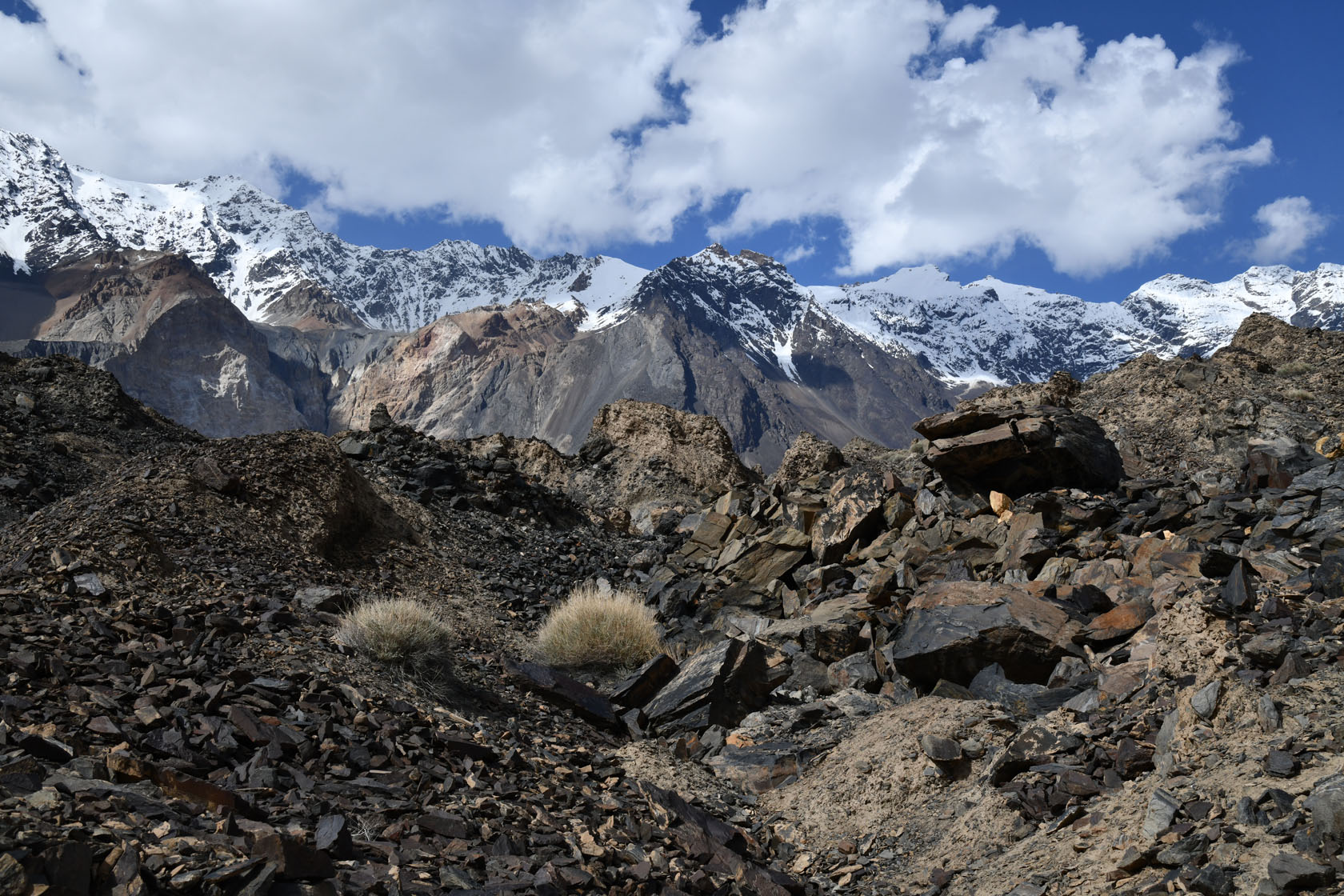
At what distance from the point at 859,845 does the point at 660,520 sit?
48.6 feet

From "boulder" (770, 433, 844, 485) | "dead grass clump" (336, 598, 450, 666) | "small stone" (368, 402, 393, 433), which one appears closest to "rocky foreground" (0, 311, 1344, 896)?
"dead grass clump" (336, 598, 450, 666)

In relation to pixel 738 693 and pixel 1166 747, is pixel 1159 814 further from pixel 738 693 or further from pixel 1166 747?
pixel 738 693

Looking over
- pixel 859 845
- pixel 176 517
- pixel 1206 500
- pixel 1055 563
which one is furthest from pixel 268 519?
pixel 1206 500

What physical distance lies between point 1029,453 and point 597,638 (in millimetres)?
7266

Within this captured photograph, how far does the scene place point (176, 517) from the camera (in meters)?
10.8

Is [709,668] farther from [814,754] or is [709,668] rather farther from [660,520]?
[660,520]

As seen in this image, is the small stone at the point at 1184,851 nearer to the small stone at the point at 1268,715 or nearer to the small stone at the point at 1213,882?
the small stone at the point at 1213,882

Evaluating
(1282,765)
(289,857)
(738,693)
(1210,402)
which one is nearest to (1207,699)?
(1282,765)

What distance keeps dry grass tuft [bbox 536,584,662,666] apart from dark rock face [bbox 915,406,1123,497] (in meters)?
5.87

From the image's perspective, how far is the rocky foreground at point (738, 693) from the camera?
4.50 m

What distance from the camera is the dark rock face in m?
12.8

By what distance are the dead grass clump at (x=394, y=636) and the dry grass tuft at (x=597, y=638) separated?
6.57 feet

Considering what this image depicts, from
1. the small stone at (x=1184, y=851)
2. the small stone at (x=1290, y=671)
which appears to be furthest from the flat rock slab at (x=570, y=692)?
the small stone at (x=1290, y=671)

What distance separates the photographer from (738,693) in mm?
8914
